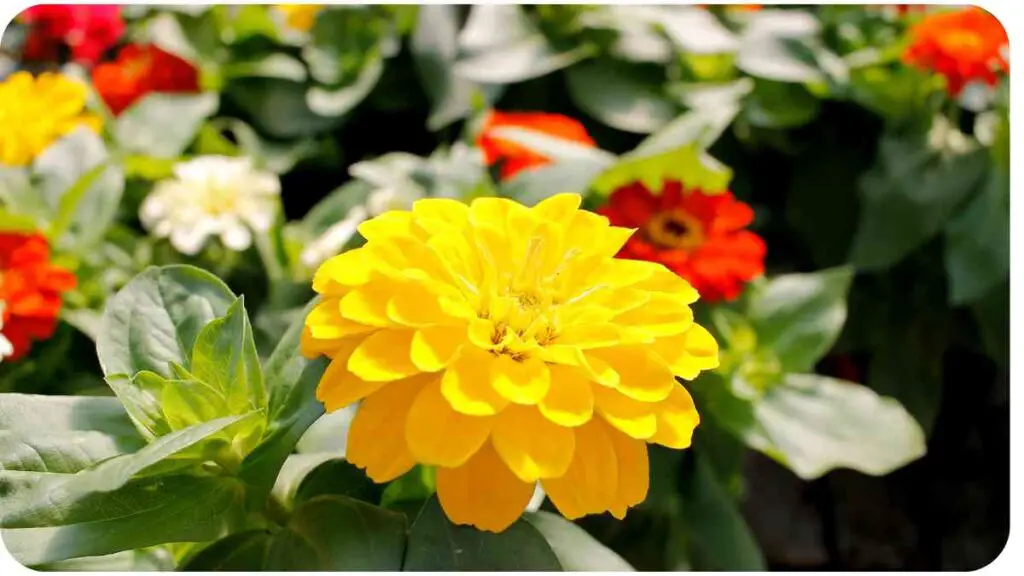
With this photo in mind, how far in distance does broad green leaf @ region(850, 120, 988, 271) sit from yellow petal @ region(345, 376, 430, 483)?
79cm

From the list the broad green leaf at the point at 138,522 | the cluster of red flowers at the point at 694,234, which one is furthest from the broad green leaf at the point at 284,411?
the cluster of red flowers at the point at 694,234

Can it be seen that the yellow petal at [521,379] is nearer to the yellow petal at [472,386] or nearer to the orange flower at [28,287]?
the yellow petal at [472,386]

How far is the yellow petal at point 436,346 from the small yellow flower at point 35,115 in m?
0.63

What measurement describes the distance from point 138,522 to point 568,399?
219 mm

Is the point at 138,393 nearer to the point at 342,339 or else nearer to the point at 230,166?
the point at 342,339

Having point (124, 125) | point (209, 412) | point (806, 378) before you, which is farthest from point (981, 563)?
point (124, 125)

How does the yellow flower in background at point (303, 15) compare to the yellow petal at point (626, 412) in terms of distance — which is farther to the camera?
the yellow flower in background at point (303, 15)

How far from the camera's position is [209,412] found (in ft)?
1.35

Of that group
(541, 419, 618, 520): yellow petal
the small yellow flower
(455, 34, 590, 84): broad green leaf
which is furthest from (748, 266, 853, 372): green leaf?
the small yellow flower

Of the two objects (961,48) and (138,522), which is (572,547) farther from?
(961,48)

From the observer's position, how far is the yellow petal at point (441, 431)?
0.36m

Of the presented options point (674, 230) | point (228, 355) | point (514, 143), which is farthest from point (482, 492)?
point (514, 143)

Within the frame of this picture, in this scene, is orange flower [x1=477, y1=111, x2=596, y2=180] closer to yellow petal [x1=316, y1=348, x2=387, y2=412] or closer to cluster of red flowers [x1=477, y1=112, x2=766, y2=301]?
cluster of red flowers [x1=477, y1=112, x2=766, y2=301]

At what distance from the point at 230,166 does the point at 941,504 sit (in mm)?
1045
